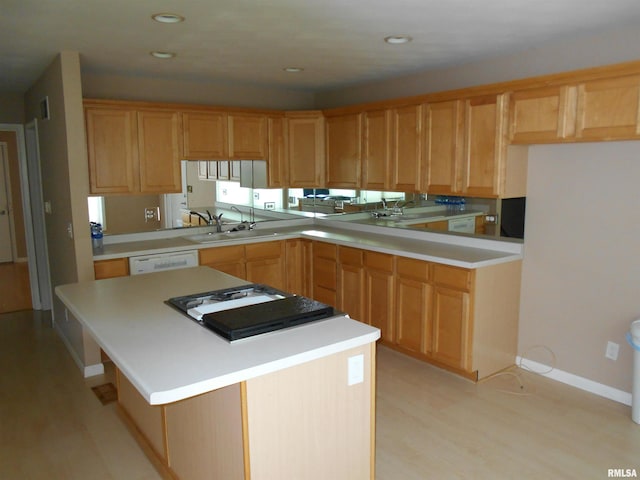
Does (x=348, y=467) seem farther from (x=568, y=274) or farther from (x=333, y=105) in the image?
(x=333, y=105)

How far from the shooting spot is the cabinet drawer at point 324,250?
4601mm

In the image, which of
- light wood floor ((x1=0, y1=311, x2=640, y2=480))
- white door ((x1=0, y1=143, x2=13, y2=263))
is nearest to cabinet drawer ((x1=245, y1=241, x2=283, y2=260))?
light wood floor ((x1=0, y1=311, x2=640, y2=480))

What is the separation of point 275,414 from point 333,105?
421cm

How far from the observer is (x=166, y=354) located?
175cm

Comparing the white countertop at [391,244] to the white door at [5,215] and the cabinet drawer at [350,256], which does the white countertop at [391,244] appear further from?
the white door at [5,215]

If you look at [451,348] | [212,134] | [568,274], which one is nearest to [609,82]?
[568,274]

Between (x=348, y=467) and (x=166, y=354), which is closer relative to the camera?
(x=166, y=354)

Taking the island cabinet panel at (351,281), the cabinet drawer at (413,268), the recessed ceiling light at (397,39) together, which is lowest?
the island cabinet panel at (351,281)

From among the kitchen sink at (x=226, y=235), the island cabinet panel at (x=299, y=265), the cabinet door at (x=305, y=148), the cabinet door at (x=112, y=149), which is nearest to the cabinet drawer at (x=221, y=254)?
the kitchen sink at (x=226, y=235)

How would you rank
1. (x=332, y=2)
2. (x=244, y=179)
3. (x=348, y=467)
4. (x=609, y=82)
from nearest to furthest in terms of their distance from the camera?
(x=348, y=467)
(x=332, y=2)
(x=609, y=82)
(x=244, y=179)

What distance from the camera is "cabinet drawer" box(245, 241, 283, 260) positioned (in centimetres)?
460

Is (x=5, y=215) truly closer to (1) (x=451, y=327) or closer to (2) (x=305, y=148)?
(2) (x=305, y=148)

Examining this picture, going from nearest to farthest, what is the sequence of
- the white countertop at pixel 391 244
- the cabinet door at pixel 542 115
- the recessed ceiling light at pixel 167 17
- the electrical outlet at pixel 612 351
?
the recessed ceiling light at pixel 167 17, the cabinet door at pixel 542 115, the electrical outlet at pixel 612 351, the white countertop at pixel 391 244

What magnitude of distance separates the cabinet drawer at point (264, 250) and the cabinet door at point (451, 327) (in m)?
1.68
